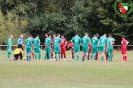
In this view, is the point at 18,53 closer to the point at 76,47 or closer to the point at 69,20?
the point at 76,47

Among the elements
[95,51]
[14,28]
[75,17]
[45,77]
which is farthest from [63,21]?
[45,77]

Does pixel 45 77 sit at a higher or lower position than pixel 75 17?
lower

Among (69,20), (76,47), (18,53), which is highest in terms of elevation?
(69,20)

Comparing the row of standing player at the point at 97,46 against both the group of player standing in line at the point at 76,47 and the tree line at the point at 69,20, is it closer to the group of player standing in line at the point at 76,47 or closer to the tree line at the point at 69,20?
the group of player standing in line at the point at 76,47

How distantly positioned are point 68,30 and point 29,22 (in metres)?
6.74

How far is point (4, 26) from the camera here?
71562mm

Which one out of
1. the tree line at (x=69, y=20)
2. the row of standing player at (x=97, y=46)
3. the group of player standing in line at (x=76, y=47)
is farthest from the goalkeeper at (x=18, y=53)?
the tree line at (x=69, y=20)

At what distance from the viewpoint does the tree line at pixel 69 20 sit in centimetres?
6925

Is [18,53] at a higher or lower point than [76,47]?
lower

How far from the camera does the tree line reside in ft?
227

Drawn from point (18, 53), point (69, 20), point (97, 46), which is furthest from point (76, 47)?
point (69, 20)

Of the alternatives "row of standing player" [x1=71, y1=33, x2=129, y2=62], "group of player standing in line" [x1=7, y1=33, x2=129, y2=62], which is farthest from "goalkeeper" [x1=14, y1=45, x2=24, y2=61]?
"row of standing player" [x1=71, y1=33, x2=129, y2=62]

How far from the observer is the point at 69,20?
73.1 m

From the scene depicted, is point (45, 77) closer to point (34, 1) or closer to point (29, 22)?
point (29, 22)
